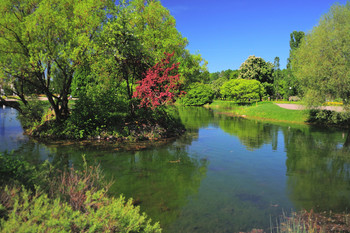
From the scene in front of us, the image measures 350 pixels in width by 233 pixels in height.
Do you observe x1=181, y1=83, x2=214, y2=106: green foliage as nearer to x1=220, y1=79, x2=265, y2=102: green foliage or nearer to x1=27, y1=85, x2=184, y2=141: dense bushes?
x1=220, y1=79, x2=265, y2=102: green foliage

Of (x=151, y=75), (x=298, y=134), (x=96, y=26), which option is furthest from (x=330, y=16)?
(x=96, y=26)

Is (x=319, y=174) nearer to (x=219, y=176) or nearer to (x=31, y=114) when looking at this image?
(x=219, y=176)

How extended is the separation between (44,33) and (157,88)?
10.3m

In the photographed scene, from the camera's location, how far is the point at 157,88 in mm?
22172

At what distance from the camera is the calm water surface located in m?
8.67

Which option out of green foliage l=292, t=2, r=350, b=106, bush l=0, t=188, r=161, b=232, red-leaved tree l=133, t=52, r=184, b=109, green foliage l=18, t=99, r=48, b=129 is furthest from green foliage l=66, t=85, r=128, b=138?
green foliage l=292, t=2, r=350, b=106

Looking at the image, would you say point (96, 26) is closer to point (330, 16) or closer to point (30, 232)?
point (30, 232)

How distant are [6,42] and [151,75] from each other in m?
11.7

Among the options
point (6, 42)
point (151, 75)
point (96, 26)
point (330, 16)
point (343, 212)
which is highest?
point (330, 16)

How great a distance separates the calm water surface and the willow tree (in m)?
6.65

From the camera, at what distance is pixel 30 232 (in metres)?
4.37

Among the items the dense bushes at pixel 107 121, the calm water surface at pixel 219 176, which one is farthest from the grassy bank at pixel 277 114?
the dense bushes at pixel 107 121

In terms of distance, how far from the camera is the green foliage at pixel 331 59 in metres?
22.5

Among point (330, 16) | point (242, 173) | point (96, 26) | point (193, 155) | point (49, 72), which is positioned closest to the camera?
point (242, 173)
